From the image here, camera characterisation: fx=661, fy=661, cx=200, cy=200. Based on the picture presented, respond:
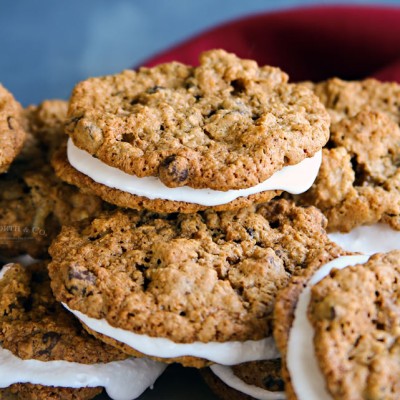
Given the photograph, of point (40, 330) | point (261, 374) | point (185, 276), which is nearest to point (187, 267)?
point (185, 276)

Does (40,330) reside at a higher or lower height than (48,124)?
lower

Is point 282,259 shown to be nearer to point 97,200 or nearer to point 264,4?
point 97,200

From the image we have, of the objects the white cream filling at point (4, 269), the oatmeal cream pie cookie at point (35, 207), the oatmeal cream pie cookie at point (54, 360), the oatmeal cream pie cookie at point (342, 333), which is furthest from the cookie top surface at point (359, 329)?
the white cream filling at point (4, 269)

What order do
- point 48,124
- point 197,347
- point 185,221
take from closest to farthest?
point 197,347 → point 185,221 → point 48,124

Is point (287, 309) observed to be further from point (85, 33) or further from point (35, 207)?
point (85, 33)

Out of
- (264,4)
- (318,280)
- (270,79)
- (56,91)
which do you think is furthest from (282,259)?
(264,4)

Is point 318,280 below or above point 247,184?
below

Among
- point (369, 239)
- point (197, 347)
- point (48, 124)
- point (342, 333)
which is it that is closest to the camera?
point (342, 333)
